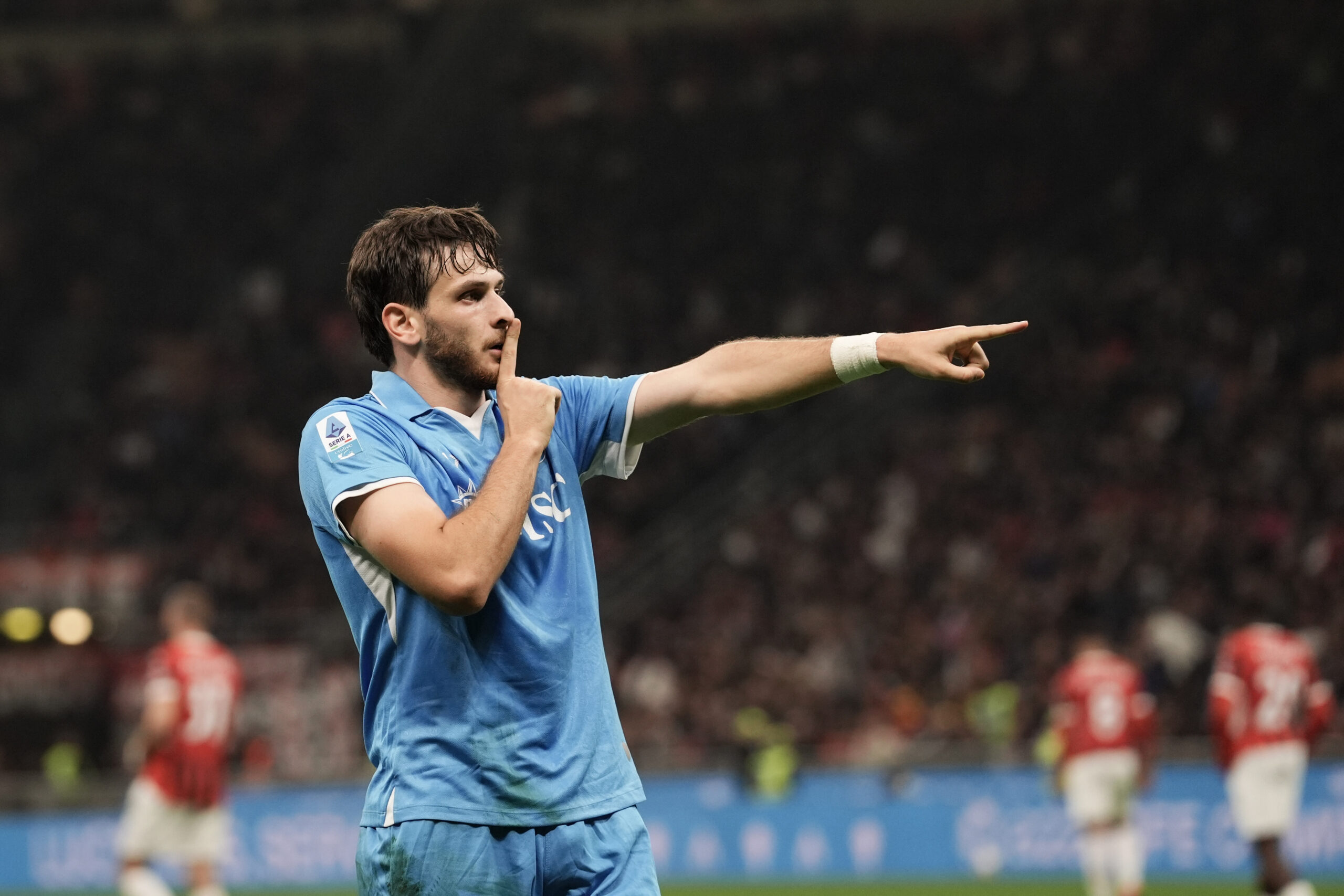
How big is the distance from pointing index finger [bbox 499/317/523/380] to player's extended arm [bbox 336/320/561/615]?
0.43ft

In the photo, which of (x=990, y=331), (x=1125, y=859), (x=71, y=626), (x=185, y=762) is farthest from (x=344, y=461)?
(x=71, y=626)

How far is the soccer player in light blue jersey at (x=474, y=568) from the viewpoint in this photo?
3.56m

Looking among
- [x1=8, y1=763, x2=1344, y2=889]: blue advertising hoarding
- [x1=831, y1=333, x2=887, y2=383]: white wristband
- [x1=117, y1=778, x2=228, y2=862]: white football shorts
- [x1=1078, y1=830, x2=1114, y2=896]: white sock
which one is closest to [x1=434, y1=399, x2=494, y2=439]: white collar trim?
[x1=831, y1=333, x2=887, y2=383]: white wristband

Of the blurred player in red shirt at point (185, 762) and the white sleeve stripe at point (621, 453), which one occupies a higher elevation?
the blurred player in red shirt at point (185, 762)

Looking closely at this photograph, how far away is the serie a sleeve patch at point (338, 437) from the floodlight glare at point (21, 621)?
16399 millimetres

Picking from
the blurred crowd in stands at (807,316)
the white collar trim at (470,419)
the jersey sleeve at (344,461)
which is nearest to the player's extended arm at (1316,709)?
the blurred crowd in stands at (807,316)

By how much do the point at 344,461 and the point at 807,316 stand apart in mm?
18697

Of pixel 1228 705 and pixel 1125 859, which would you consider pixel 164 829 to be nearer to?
pixel 1125 859

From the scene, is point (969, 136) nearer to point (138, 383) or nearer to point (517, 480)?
point (138, 383)

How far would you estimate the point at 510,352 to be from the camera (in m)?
3.79

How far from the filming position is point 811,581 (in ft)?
63.4

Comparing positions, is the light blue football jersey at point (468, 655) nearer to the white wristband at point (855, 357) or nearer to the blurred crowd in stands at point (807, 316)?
the white wristband at point (855, 357)

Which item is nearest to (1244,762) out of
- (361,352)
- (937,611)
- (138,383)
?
(937,611)

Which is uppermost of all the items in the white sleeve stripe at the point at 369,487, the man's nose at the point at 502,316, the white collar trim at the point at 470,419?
the man's nose at the point at 502,316
